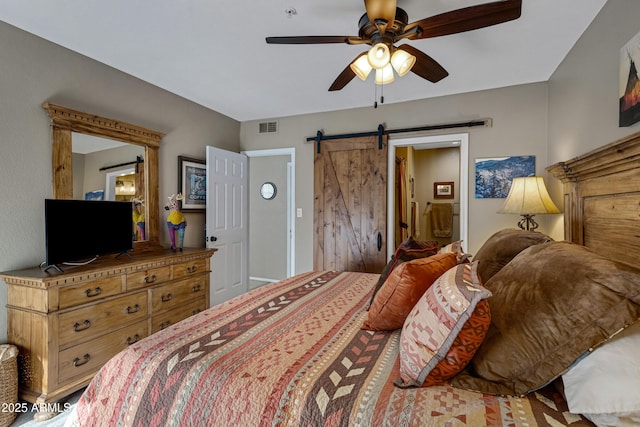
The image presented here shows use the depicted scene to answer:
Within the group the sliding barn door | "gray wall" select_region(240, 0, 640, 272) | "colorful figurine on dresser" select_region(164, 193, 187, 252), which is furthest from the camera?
the sliding barn door

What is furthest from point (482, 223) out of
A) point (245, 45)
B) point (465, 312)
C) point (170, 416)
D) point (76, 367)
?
point (76, 367)

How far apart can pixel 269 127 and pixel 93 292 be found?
9.19 ft

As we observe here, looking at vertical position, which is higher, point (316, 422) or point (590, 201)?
point (590, 201)

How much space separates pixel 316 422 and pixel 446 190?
5119mm

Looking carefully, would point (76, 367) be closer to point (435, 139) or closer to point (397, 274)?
point (397, 274)

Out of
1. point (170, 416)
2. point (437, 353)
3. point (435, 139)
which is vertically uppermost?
point (435, 139)

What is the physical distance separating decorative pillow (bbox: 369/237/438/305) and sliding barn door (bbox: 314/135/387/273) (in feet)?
5.05

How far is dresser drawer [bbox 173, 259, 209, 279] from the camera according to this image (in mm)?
2834

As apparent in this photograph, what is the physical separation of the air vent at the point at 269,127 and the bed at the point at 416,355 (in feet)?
10.4

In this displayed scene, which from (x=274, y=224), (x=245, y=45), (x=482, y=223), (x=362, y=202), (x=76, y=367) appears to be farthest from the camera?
(x=274, y=224)

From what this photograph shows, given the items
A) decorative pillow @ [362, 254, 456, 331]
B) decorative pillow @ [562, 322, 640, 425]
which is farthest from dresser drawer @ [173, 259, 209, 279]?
decorative pillow @ [562, 322, 640, 425]

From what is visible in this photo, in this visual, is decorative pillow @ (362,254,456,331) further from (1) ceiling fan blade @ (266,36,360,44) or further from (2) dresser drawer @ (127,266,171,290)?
(2) dresser drawer @ (127,266,171,290)

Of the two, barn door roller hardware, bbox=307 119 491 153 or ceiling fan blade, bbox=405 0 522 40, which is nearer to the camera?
ceiling fan blade, bbox=405 0 522 40

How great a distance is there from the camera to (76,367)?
207 centimetres
